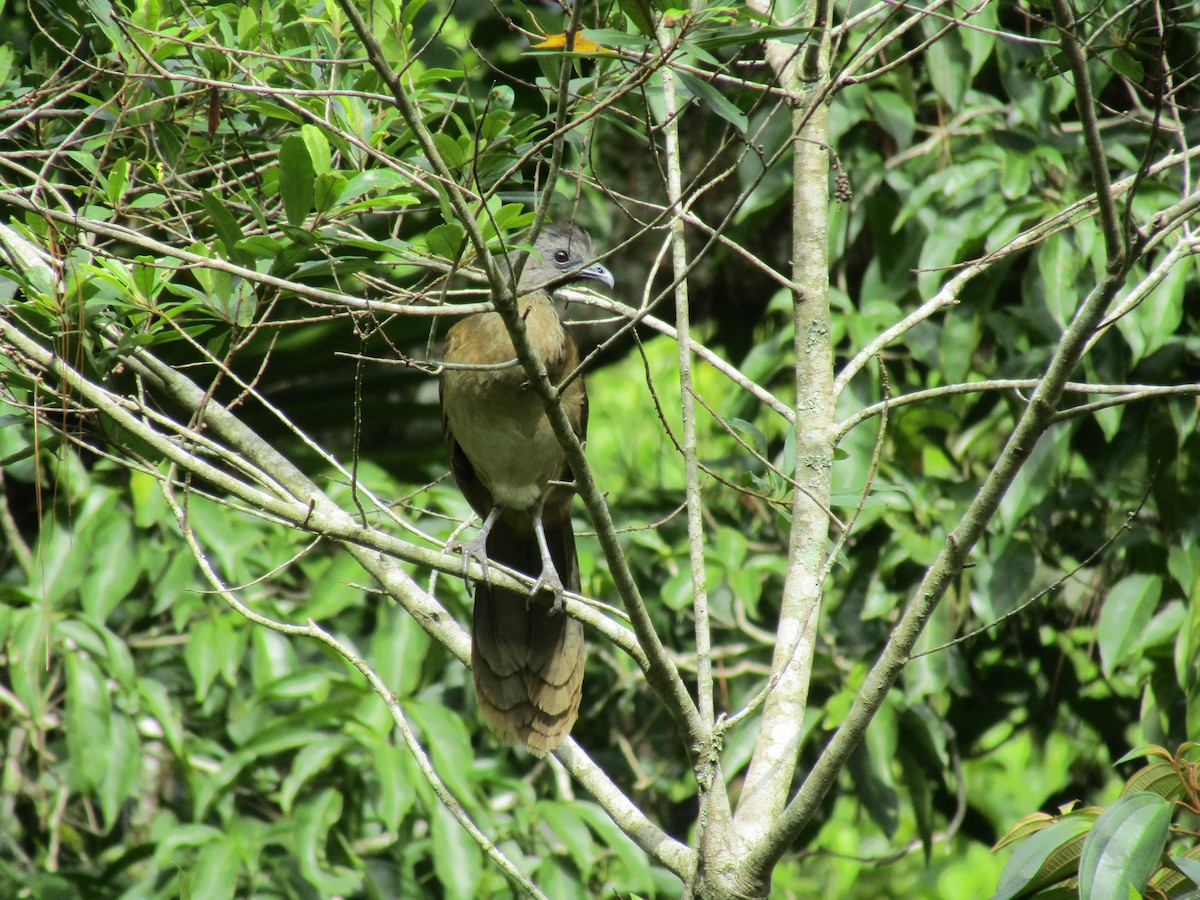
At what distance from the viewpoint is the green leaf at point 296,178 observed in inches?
73.9

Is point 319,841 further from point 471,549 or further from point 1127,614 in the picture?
point 1127,614

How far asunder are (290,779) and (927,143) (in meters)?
2.86

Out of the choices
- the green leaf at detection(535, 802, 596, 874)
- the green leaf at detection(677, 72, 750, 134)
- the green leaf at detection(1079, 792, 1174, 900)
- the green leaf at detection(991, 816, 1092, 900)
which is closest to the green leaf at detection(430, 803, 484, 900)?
the green leaf at detection(535, 802, 596, 874)

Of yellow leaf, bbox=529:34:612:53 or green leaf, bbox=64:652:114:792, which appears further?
green leaf, bbox=64:652:114:792

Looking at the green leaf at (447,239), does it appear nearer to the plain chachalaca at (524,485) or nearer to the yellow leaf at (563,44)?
the yellow leaf at (563,44)

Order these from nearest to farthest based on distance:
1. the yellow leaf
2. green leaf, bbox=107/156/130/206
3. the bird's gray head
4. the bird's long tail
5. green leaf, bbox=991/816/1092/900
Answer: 1. the yellow leaf
2. green leaf, bbox=991/816/1092/900
3. green leaf, bbox=107/156/130/206
4. the bird's long tail
5. the bird's gray head

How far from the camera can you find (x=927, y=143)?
398 centimetres

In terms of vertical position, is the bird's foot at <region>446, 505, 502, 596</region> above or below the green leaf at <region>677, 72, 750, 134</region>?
below

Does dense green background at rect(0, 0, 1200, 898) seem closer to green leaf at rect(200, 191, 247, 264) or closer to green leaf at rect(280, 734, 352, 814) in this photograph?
green leaf at rect(280, 734, 352, 814)

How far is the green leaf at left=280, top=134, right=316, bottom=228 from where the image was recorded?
1876mm

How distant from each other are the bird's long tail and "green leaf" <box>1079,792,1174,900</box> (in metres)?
1.58

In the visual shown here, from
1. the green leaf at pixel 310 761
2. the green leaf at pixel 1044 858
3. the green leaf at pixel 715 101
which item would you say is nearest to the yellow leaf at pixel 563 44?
the green leaf at pixel 715 101

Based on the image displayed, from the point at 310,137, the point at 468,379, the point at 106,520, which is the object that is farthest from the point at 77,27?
the point at 106,520

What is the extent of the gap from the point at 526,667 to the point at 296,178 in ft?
6.13
